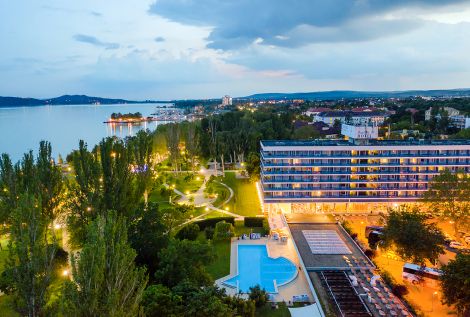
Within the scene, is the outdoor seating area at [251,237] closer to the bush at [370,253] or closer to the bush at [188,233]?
the bush at [188,233]

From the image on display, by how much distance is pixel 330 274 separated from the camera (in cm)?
3123

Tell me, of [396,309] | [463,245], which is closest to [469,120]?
[463,245]

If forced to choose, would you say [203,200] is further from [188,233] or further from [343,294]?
[343,294]

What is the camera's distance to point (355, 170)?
46625 millimetres

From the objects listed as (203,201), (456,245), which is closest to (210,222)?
(203,201)

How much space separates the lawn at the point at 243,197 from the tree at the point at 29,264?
32.3 m

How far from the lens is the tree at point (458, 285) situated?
24.3 m

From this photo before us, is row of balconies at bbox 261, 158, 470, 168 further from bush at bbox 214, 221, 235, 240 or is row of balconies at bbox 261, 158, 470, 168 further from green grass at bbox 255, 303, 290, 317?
green grass at bbox 255, 303, 290, 317

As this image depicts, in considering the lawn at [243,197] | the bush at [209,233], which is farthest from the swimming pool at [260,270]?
the lawn at [243,197]

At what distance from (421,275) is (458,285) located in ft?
19.2

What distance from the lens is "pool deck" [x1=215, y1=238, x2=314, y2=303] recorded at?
97.9ft

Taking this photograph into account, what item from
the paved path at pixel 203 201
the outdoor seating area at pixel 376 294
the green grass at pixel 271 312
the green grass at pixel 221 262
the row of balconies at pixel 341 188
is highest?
the row of balconies at pixel 341 188

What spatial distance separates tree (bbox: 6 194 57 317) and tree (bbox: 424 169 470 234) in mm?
39738

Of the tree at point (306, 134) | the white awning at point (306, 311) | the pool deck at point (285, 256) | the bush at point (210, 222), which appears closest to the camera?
the white awning at point (306, 311)
